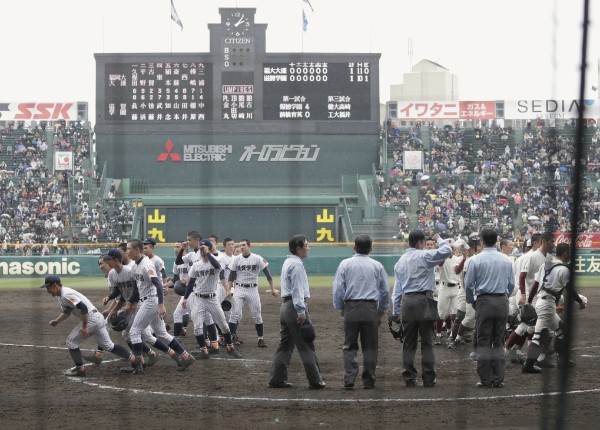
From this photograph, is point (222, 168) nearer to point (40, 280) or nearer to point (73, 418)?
point (40, 280)

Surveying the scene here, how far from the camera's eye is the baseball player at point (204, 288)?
12.2 meters

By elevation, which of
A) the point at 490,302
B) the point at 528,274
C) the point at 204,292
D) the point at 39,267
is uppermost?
the point at 528,274

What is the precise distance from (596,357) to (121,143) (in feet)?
72.0

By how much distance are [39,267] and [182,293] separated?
18999 mm

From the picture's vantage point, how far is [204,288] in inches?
485

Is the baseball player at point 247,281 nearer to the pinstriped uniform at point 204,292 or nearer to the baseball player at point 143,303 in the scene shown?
the pinstriped uniform at point 204,292

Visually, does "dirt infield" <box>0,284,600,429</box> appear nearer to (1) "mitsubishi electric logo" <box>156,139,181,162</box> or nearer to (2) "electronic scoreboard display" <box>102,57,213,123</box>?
(2) "electronic scoreboard display" <box>102,57,213,123</box>

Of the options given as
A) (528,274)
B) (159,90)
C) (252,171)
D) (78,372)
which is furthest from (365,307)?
(252,171)

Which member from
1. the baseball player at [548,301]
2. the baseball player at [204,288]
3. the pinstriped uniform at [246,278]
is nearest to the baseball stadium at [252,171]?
the pinstriped uniform at [246,278]

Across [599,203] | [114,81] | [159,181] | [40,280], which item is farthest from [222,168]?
[599,203]

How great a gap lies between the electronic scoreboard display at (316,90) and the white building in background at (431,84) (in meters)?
23.0

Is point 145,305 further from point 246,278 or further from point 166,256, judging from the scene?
point 166,256

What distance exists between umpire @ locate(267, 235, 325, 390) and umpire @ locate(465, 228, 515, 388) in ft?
5.65

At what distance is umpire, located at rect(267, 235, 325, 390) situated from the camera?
31.9 ft
